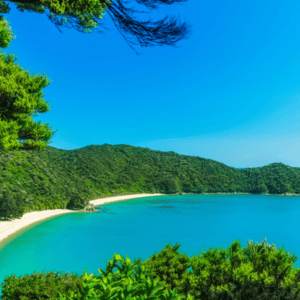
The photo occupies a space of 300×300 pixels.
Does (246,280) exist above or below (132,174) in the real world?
below

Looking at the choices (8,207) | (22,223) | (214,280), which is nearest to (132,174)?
(22,223)

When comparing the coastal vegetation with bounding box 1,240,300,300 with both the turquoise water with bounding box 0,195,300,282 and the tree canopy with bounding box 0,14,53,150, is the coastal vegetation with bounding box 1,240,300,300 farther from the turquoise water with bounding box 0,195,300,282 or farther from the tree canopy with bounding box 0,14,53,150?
the turquoise water with bounding box 0,195,300,282

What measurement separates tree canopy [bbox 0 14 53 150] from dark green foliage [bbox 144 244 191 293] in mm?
7079

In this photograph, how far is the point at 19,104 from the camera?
8.97 metres

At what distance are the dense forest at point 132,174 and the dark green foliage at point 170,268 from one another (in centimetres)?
2559

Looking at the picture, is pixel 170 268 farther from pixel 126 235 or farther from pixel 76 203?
pixel 76 203

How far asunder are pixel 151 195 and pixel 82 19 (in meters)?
52.6

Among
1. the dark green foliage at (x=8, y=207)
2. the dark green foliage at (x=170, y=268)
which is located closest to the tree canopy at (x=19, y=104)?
the dark green foliage at (x=170, y=268)

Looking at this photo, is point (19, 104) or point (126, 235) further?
point (126, 235)

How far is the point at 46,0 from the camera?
436 centimetres

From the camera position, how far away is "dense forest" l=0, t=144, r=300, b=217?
29.4 metres

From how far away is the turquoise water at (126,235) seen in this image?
545 inches

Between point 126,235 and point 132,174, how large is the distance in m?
38.9

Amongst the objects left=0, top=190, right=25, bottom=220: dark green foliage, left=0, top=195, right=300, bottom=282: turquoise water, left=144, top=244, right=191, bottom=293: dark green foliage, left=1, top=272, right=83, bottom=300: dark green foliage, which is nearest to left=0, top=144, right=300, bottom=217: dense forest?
left=0, top=195, right=300, bottom=282: turquoise water
